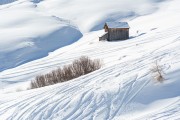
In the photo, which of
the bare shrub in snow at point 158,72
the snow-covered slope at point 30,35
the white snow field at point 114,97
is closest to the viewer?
the white snow field at point 114,97

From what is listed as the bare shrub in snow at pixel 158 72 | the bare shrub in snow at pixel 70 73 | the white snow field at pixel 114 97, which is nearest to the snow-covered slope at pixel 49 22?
the bare shrub in snow at pixel 70 73

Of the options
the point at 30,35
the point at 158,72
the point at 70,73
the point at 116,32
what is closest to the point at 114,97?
the point at 158,72

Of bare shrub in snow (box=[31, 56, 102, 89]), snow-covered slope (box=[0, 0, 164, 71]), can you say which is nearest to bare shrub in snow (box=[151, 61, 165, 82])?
bare shrub in snow (box=[31, 56, 102, 89])

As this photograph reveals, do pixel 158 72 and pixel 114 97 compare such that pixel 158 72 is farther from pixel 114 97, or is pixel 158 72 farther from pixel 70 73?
pixel 70 73

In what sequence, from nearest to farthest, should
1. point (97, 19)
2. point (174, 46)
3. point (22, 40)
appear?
point (174, 46) → point (22, 40) → point (97, 19)

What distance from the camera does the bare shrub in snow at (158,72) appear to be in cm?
1043

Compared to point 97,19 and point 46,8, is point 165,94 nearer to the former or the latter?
point 97,19

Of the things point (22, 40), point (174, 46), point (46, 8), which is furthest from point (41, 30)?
point (174, 46)

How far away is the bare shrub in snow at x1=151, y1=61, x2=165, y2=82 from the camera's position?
10.4 metres

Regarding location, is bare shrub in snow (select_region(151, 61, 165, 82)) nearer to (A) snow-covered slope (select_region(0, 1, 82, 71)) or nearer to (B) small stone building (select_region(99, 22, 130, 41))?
(B) small stone building (select_region(99, 22, 130, 41))

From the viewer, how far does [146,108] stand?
961 cm

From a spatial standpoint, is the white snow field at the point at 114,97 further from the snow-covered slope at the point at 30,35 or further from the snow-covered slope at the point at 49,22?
the snow-covered slope at the point at 49,22

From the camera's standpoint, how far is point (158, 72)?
10.6 m

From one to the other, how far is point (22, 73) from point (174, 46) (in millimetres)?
27007
